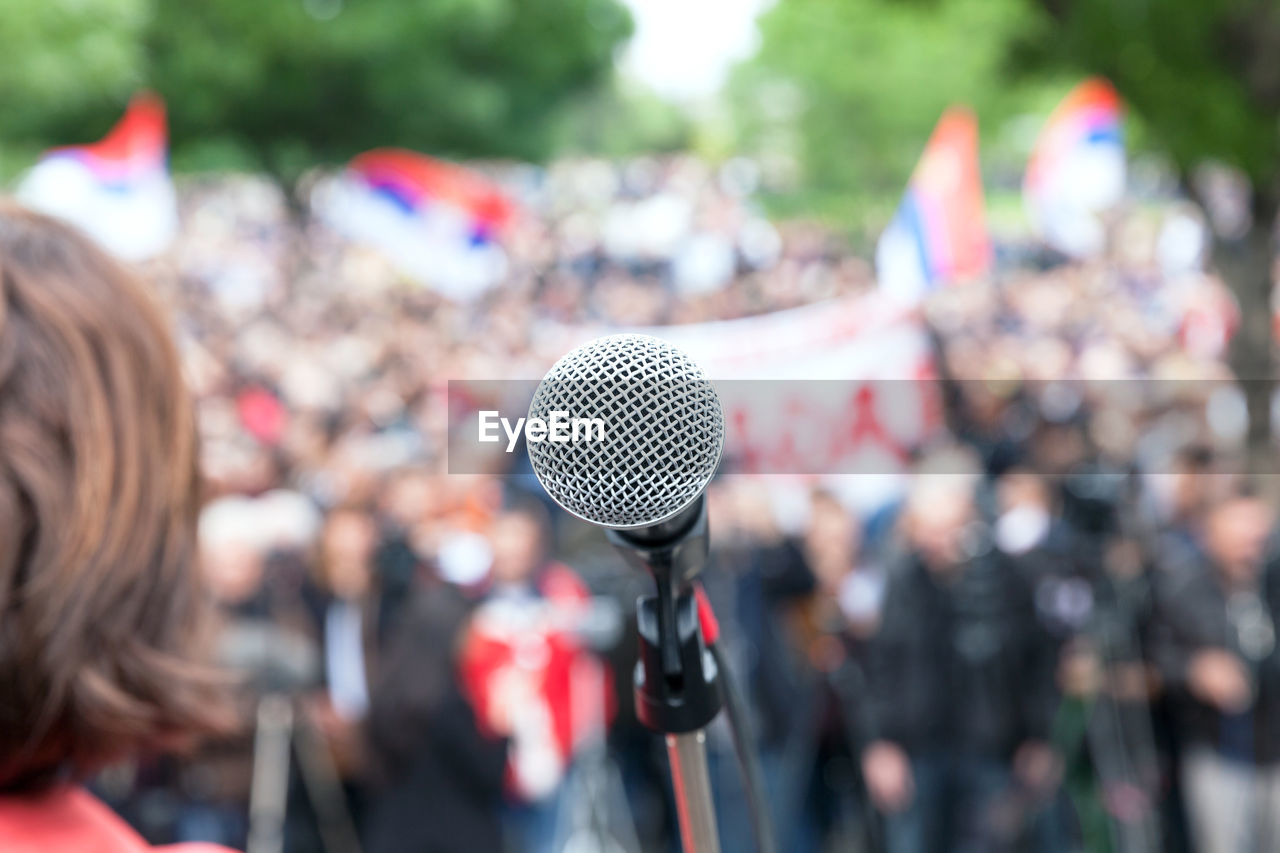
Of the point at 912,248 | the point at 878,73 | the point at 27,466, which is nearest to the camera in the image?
the point at 27,466

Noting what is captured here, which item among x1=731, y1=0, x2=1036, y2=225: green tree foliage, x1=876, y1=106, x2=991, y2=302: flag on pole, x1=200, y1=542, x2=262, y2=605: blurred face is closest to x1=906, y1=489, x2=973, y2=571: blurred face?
x1=876, y1=106, x2=991, y2=302: flag on pole

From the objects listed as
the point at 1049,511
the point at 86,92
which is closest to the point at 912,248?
the point at 1049,511

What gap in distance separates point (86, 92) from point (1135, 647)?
13786mm

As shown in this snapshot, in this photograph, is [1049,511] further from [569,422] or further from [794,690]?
[569,422]

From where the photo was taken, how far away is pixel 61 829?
43.1 inches

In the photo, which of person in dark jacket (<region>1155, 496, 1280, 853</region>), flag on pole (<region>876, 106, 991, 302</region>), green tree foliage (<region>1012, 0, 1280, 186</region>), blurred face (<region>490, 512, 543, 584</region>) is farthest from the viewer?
flag on pole (<region>876, 106, 991, 302</region>)

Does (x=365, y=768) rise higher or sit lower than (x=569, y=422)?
lower

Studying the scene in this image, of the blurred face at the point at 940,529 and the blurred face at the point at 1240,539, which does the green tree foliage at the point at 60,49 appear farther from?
the blurred face at the point at 1240,539

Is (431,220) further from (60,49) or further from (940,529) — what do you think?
(940,529)

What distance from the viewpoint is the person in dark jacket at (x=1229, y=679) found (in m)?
4.79

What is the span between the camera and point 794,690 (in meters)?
5.42

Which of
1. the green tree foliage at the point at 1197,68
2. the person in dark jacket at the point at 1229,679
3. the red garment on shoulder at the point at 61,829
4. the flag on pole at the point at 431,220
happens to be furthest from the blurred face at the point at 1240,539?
the flag on pole at the point at 431,220

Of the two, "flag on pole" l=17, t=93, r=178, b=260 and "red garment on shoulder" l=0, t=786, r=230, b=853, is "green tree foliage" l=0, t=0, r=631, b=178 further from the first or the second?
"red garment on shoulder" l=0, t=786, r=230, b=853

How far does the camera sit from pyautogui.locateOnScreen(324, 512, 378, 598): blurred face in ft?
16.9
